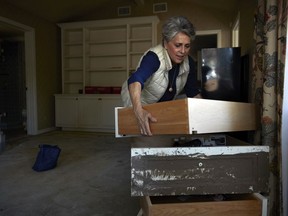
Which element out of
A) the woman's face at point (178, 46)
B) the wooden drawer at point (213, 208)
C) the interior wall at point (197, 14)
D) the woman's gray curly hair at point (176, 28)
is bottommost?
the wooden drawer at point (213, 208)

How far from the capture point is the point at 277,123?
122 centimetres

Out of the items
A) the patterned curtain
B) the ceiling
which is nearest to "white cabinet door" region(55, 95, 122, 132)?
the ceiling

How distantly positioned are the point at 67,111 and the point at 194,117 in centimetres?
433

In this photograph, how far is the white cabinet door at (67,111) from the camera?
489cm

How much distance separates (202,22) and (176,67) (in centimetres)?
369

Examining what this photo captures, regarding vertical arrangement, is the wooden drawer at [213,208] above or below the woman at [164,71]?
below

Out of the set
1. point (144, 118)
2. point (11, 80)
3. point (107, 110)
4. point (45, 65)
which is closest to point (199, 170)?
point (144, 118)

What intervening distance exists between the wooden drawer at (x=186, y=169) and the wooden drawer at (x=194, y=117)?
3.9 inches

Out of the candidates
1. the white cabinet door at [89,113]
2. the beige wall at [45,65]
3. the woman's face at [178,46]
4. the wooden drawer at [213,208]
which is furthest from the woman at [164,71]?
the beige wall at [45,65]

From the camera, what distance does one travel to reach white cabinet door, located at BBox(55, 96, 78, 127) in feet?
16.0

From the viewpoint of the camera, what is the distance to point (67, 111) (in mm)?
4930

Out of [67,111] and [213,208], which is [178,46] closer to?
[213,208]

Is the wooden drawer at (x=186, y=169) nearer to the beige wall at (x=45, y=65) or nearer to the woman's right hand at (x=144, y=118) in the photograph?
the woman's right hand at (x=144, y=118)

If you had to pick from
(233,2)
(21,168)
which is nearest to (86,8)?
(233,2)
